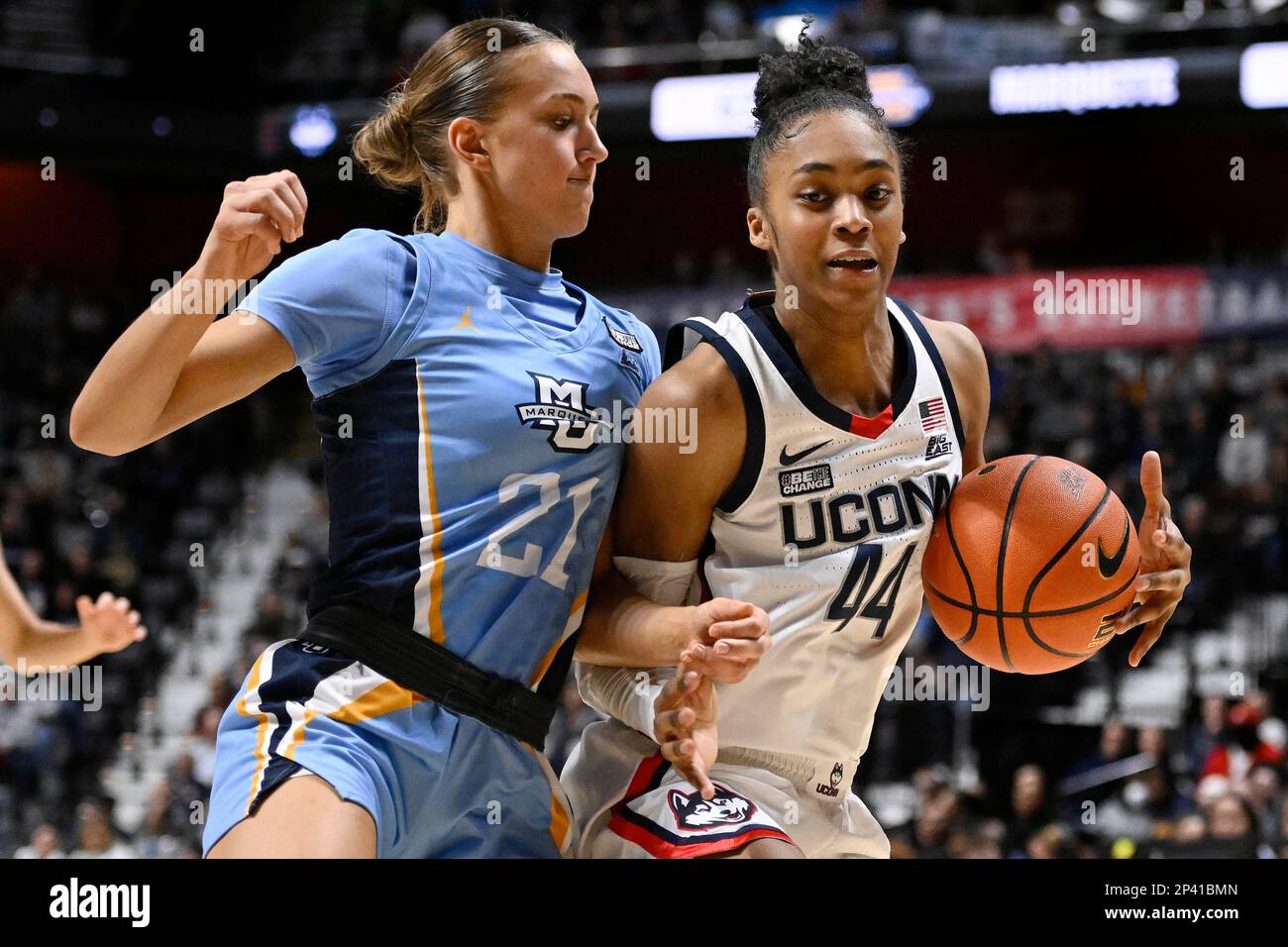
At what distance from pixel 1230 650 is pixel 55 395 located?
32.5ft

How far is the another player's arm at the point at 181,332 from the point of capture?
2275mm

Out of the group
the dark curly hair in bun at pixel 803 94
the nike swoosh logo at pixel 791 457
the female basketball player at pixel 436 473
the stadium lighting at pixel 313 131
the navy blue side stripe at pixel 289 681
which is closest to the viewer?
→ the female basketball player at pixel 436 473

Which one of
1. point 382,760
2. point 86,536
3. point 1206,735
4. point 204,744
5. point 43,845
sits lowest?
point 43,845

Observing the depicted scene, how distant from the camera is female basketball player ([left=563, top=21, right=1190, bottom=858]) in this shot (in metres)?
2.75

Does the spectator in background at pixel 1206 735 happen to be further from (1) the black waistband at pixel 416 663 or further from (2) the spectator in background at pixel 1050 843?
(1) the black waistband at pixel 416 663

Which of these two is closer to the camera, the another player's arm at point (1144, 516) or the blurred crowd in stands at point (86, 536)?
the another player's arm at point (1144, 516)

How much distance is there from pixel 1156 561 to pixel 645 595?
3.40ft

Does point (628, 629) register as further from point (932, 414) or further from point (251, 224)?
point (251, 224)

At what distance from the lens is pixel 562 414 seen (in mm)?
2691

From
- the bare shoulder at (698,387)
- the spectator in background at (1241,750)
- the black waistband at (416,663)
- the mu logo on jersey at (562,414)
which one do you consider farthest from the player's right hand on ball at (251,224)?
the spectator in background at (1241,750)

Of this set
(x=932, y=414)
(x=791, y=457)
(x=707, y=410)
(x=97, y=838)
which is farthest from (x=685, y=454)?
(x=97, y=838)

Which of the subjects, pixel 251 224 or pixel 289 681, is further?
pixel 289 681

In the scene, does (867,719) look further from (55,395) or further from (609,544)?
(55,395)

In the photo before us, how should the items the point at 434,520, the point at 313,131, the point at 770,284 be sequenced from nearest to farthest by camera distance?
the point at 434,520 < the point at 770,284 < the point at 313,131
